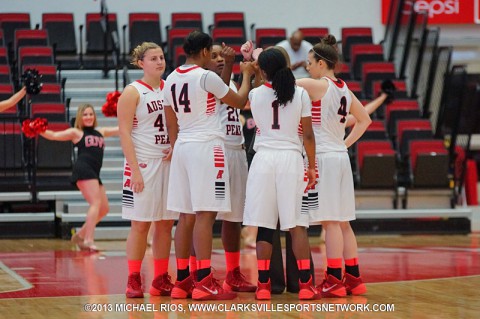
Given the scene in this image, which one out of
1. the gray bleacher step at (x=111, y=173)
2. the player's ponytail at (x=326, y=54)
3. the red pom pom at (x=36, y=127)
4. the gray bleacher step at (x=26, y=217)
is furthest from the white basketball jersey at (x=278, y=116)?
the gray bleacher step at (x=111, y=173)

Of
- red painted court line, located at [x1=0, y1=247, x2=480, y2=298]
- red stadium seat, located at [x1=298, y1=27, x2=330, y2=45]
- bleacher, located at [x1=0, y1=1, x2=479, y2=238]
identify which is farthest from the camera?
red stadium seat, located at [x1=298, y1=27, x2=330, y2=45]

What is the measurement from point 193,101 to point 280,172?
748 millimetres

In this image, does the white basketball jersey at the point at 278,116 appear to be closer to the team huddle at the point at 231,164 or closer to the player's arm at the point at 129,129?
the team huddle at the point at 231,164

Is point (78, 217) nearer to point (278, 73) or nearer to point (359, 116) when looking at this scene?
point (359, 116)

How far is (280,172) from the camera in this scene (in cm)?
652

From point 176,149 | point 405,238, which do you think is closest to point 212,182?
point 176,149

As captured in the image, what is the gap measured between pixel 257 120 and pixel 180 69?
2.04 ft

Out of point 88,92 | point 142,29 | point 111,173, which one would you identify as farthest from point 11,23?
point 111,173

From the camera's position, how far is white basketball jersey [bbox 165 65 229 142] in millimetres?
6605

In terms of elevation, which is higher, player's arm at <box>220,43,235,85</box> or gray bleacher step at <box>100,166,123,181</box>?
player's arm at <box>220,43,235,85</box>

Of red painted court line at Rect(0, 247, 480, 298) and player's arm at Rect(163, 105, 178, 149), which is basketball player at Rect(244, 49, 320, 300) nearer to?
player's arm at Rect(163, 105, 178, 149)

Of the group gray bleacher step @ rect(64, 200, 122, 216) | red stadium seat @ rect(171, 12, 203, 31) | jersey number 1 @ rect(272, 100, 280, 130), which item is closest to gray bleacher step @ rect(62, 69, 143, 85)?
red stadium seat @ rect(171, 12, 203, 31)

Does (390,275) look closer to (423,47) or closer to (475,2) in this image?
(423,47)

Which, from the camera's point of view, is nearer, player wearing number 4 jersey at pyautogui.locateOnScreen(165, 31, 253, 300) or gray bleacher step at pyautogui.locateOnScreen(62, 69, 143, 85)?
player wearing number 4 jersey at pyautogui.locateOnScreen(165, 31, 253, 300)
